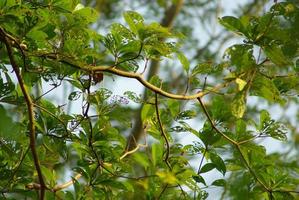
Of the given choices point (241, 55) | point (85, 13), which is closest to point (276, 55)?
point (241, 55)

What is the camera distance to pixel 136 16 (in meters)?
1.08

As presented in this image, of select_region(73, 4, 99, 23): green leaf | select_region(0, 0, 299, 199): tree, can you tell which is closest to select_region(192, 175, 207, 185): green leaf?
select_region(0, 0, 299, 199): tree

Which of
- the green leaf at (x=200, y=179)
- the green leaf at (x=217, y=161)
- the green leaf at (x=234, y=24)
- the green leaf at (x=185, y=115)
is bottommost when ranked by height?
the green leaf at (x=200, y=179)

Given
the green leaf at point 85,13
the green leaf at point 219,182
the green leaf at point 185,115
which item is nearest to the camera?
the green leaf at point 219,182

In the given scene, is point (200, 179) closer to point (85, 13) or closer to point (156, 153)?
point (156, 153)

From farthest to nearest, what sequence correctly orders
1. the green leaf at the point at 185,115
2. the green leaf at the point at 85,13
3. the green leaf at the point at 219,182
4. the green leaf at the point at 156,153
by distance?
the green leaf at the point at 185,115, the green leaf at the point at 85,13, the green leaf at the point at 219,182, the green leaf at the point at 156,153

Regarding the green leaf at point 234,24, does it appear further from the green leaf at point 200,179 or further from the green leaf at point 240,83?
the green leaf at point 200,179

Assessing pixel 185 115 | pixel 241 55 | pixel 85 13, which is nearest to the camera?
pixel 241 55

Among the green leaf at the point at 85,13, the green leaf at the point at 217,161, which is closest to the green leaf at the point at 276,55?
the green leaf at the point at 217,161

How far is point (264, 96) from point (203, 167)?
0.65ft

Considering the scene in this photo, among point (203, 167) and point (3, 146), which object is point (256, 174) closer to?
point (203, 167)

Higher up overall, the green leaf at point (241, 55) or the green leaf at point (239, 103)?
the green leaf at point (241, 55)

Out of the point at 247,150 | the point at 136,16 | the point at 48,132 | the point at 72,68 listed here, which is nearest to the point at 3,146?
the point at 48,132

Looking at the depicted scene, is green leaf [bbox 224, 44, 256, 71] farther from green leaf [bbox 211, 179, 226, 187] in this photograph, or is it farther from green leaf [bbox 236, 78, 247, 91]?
green leaf [bbox 211, 179, 226, 187]
